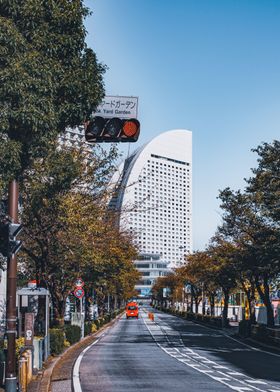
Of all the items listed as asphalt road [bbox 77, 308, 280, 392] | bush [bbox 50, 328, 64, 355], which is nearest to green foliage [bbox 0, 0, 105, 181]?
asphalt road [bbox 77, 308, 280, 392]

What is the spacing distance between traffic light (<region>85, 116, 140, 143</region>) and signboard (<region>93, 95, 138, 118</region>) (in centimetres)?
15

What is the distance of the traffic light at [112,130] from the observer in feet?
42.3

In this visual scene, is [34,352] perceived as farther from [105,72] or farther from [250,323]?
[250,323]

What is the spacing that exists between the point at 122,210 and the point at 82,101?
688 inches

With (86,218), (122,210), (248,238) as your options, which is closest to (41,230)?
(86,218)

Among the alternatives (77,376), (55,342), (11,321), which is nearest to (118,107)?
(11,321)

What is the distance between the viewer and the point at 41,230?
92.5ft

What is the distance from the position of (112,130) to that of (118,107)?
22.5 inches

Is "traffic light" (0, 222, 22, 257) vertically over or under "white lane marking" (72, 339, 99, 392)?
over

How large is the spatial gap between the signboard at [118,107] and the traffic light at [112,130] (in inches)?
5.8

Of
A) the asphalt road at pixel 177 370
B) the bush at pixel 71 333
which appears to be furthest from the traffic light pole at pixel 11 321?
the bush at pixel 71 333

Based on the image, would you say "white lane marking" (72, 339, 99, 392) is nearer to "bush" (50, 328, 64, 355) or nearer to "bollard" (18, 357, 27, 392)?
"bush" (50, 328, 64, 355)

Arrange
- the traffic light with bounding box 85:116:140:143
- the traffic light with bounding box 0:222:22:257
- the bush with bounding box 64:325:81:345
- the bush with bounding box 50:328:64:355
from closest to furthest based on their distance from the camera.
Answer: the traffic light with bounding box 85:116:140:143
the traffic light with bounding box 0:222:22:257
the bush with bounding box 50:328:64:355
the bush with bounding box 64:325:81:345

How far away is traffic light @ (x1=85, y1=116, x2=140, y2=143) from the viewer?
1290 cm
